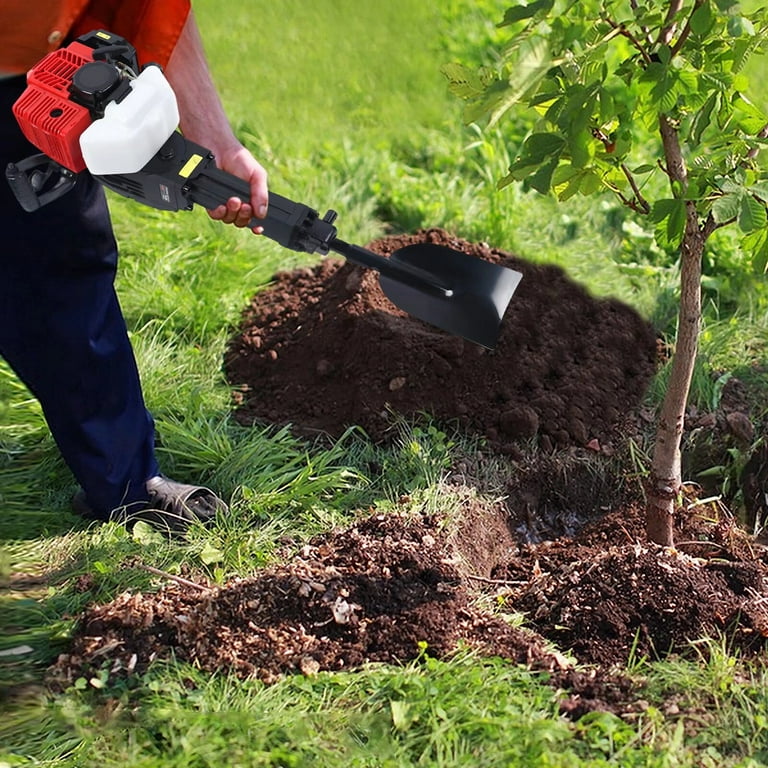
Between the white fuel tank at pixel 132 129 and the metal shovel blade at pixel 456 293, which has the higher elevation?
the white fuel tank at pixel 132 129

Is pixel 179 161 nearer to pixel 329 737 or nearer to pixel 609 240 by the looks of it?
pixel 329 737

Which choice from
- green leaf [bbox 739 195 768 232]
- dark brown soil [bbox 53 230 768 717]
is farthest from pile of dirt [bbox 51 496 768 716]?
green leaf [bbox 739 195 768 232]

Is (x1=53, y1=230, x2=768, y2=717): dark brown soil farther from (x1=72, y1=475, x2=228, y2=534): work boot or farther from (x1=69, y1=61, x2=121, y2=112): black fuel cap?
(x1=69, y1=61, x2=121, y2=112): black fuel cap

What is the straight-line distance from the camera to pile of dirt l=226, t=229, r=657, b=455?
10.0 feet

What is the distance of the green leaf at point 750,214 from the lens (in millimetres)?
2018

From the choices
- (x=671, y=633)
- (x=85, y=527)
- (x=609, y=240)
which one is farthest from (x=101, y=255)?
(x=609, y=240)

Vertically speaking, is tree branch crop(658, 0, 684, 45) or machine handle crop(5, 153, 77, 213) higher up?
tree branch crop(658, 0, 684, 45)

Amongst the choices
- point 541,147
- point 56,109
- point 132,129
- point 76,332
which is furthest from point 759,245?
point 76,332

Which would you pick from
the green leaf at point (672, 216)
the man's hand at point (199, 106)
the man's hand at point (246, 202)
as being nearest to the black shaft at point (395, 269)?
the man's hand at point (246, 202)

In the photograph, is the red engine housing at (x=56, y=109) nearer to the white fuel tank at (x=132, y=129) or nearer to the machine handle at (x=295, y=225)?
the white fuel tank at (x=132, y=129)

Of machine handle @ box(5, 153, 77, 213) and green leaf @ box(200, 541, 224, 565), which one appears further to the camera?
green leaf @ box(200, 541, 224, 565)

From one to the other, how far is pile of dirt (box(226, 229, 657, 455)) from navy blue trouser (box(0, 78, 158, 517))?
53 cm

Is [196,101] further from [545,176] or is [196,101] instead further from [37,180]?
[545,176]

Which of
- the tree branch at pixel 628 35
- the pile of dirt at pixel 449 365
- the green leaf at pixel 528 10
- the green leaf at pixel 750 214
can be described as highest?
the green leaf at pixel 528 10
